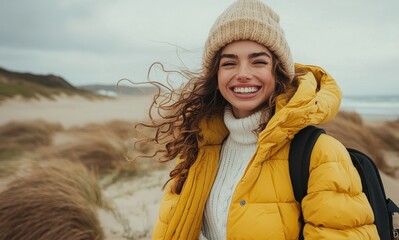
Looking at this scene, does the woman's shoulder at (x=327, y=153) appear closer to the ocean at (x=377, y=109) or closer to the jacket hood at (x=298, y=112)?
the jacket hood at (x=298, y=112)

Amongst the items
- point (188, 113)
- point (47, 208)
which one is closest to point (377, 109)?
point (47, 208)

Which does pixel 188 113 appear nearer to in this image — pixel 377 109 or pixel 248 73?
pixel 248 73

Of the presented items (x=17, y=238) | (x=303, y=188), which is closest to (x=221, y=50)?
(x=303, y=188)

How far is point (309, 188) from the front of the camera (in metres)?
1.71

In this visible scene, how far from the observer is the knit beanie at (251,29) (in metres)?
2.03

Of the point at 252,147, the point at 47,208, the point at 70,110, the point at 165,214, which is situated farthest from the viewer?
the point at 70,110

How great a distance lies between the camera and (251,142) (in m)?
2.12

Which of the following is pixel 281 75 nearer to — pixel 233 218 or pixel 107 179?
pixel 233 218

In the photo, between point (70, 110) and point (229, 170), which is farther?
point (70, 110)

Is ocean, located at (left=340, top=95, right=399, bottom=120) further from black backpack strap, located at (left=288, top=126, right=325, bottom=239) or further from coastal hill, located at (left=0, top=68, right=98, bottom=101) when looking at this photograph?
coastal hill, located at (left=0, top=68, right=98, bottom=101)

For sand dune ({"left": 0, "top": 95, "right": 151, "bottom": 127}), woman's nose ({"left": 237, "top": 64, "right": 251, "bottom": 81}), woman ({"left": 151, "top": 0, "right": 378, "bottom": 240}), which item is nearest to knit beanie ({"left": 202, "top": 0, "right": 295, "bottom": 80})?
woman ({"left": 151, "top": 0, "right": 378, "bottom": 240})

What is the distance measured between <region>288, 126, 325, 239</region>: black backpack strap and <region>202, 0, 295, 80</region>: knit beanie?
42 cm

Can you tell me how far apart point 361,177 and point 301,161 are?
0.32 m

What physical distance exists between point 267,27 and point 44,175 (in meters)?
2.88
